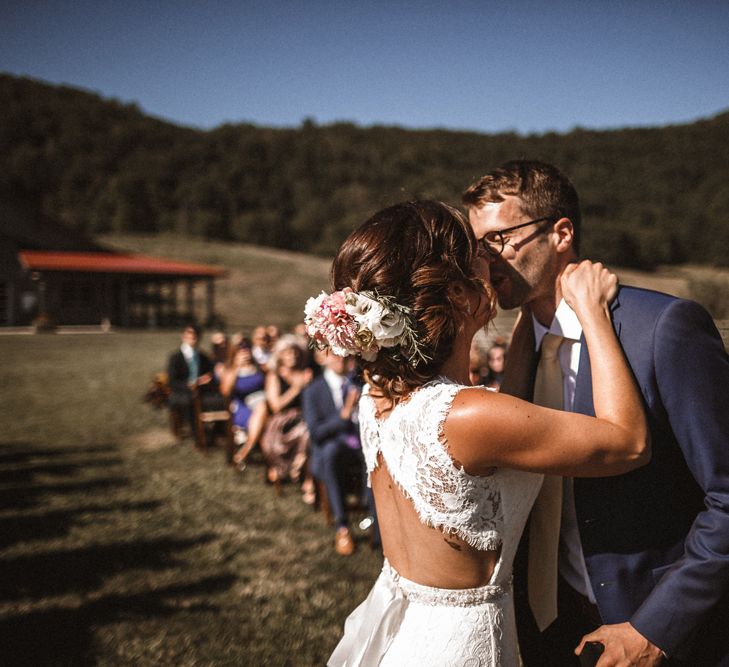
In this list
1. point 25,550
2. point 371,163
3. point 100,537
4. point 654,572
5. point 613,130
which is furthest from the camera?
point 371,163

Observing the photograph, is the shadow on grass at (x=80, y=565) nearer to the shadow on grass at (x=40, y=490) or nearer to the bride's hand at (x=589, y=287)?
the shadow on grass at (x=40, y=490)

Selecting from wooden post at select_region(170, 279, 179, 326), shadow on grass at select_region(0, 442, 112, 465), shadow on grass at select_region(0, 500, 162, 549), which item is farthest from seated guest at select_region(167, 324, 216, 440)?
wooden post at select_region(170, 279, 179, 326)

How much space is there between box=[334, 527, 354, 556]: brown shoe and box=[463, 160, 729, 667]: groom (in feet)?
11.0

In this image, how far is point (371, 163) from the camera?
9006cm

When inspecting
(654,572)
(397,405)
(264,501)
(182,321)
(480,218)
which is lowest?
(182,321)

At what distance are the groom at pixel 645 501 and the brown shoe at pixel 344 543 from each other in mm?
3342

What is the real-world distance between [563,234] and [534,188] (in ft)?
0.63

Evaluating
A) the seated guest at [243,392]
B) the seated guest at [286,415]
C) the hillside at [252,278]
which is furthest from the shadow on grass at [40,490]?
the hillside at [252,278]

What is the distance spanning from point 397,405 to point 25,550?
4.94 meters

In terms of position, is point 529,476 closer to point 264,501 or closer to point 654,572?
point 654,572

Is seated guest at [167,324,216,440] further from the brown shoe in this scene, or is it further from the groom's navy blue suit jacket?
the groom's navy blue suit jacket

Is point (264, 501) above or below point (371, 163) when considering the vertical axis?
below

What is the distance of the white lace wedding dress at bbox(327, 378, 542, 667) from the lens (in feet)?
5.02

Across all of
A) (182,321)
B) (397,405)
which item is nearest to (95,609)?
(397,405)
